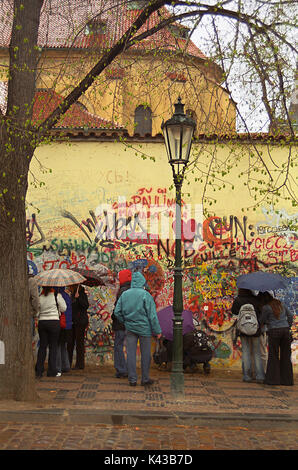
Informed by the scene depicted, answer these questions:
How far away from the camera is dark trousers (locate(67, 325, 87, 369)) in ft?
36.7

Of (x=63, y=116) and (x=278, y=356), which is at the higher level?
(x=63, y=116)

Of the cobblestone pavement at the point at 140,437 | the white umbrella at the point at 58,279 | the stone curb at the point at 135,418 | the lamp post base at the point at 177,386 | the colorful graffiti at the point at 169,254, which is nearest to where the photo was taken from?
the cobblestone pavement at the point at 140,437

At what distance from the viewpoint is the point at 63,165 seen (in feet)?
40.9

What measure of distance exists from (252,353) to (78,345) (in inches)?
133

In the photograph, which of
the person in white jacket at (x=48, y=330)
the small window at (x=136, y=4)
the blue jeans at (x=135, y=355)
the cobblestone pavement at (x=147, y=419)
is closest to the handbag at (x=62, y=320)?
the person in white jacket at (x=48, y=330)

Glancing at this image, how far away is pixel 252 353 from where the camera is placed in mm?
10539

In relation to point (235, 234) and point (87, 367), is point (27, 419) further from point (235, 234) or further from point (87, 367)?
point (235, 234)

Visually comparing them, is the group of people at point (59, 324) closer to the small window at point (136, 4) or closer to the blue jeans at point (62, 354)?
the blue jeans at point (62, 354)

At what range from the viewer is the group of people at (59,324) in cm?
1012

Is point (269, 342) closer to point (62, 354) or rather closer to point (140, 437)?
point (62, 354)

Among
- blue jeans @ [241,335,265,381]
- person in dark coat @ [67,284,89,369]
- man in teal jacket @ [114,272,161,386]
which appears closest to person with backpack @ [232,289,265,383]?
blue jeans @ [241,335,265,381]

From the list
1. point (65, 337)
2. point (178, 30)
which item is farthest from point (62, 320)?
point (178, 30)

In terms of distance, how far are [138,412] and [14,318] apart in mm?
2187

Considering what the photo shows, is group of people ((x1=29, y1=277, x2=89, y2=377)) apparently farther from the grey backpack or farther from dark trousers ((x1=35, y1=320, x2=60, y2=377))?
the grey backpack
